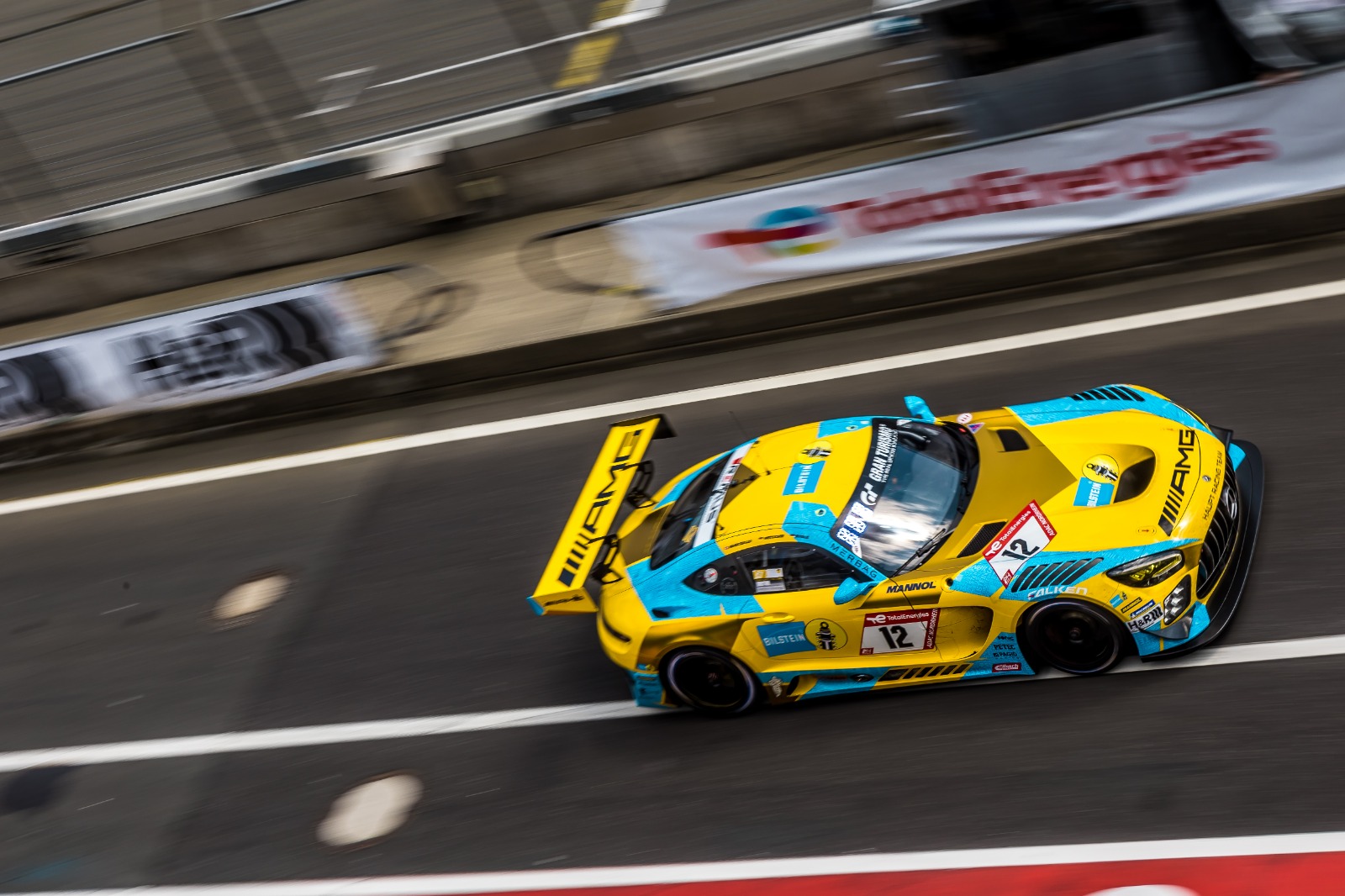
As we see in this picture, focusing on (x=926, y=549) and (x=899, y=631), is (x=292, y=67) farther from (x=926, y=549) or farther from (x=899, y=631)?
(x=899, y=631)

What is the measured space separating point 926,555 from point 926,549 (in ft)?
0.15

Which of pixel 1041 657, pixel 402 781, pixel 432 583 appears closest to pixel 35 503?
pixel 432 583

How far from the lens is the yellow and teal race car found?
6879mm

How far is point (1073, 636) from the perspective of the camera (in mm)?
7043

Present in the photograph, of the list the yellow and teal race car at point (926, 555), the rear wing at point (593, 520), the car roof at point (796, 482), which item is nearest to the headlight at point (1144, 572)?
the yellow and teal race car at point (926, 555)

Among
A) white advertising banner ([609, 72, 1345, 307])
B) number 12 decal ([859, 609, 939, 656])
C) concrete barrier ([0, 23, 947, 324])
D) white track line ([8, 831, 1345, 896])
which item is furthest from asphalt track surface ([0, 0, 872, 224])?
white track line ([8, 831, 1345, 896])

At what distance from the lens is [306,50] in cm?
1367

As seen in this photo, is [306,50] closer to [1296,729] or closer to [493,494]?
[493,494]

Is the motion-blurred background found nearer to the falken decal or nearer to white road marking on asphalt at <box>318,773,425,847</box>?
the falken decal

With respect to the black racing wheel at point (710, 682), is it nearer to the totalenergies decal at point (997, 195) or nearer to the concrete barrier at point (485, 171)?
the totalenergies decal at point (997, 195)

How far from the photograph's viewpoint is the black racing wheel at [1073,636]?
6.86 metres

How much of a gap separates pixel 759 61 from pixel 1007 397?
16.7 feet

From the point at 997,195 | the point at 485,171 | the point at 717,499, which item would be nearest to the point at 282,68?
the point at 485,171

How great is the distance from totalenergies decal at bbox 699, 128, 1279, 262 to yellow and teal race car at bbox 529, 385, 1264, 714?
288cm
